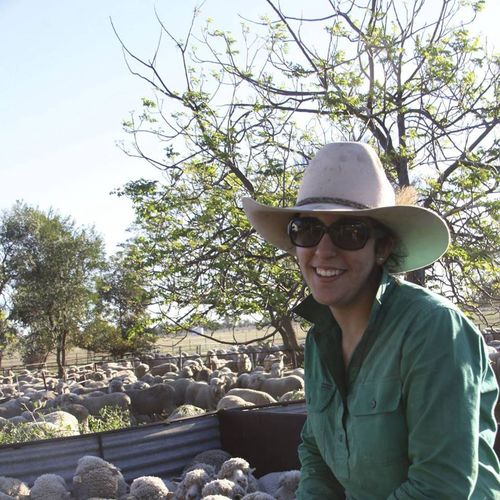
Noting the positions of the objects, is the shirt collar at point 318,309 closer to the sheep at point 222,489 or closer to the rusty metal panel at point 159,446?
the sheep at point 222,489

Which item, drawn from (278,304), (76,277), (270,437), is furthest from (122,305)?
(270,437)

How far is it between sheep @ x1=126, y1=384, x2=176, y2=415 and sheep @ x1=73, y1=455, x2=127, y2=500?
8.33 m

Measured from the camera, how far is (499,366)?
12.0 metres

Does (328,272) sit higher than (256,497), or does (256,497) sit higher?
(328,272)

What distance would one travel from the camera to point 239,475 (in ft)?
18.9

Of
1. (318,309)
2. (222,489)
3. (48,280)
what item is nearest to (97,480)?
(222,489)

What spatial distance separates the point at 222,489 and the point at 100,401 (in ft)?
30.0

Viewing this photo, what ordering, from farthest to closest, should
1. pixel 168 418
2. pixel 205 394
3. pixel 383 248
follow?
pixel 205 394 < pixel 168 418 < pixel 383 248

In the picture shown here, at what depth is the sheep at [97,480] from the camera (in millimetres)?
6133

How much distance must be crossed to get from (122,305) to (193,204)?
34.0m

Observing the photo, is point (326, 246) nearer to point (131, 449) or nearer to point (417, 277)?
point (131, 449)

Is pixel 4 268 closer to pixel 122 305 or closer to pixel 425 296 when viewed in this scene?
pixel 122 305

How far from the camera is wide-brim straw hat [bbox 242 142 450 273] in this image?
247 cm

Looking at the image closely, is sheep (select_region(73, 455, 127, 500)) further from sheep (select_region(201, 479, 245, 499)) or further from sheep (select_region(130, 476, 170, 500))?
sheep (select_region(201, 479, 245, 499))
